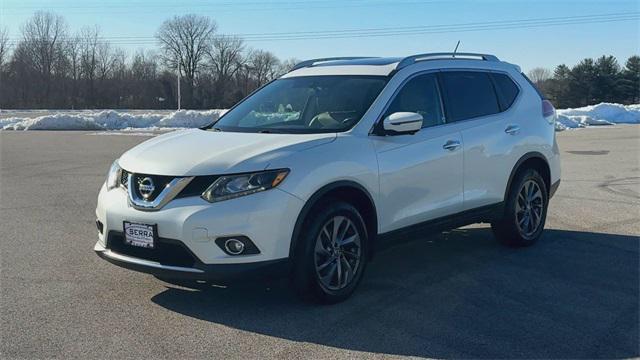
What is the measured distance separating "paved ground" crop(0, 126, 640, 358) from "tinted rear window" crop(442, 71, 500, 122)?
1426 millimetres

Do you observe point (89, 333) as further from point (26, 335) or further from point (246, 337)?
point (246, 337)

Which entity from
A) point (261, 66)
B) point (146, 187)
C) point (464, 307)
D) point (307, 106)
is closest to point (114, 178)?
point (146, 187)

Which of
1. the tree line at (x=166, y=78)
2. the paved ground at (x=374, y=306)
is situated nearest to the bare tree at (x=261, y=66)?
the tree line at (x=166, y=78)

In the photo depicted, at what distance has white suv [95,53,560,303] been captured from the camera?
176 inches

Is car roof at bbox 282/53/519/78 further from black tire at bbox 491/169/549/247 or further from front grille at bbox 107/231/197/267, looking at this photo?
front grille at bbox 107/231/197/267

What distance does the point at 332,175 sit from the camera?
4.81m

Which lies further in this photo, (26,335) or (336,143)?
(336,143)

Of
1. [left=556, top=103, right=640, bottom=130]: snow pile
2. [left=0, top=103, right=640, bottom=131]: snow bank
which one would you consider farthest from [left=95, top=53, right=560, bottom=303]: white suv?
[left=556, top=103, right=640, bottom=130]: snow pile

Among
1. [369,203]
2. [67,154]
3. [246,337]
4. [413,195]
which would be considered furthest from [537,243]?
[67,154]

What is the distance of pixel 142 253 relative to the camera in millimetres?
4703

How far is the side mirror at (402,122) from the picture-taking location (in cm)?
515

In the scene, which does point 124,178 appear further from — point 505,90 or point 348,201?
point 505,90

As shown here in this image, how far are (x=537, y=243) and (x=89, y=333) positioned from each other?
475 centimetres

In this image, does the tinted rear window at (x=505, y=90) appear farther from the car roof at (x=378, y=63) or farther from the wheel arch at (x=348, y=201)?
the wheel arch at (x=348, y=201)
